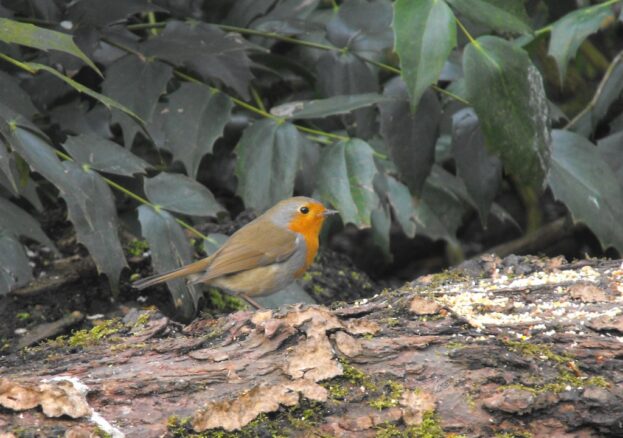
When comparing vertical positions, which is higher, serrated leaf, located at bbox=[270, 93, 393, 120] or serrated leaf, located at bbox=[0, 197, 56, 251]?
serrated leaf, located at bbox=[270, 93, 393, 120]

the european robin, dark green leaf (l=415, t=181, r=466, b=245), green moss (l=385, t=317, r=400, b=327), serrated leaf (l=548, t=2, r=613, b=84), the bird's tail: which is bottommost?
dark green leaf (l=415, t=181, r=466, b=245)

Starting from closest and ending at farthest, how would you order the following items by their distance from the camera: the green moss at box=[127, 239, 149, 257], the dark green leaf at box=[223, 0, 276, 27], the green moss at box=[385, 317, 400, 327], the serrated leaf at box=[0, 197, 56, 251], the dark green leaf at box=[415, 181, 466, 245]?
the green moss at box=[385, 317, 400, 327] → the serrated leaf at box=[0, 197, 56, 251] → the green moss at box=[127, 239, 149, 257] → the dark green leaf at box=[223, 0, 276, 27] → the dark green leaf at box=[415, 181, 466, 245]

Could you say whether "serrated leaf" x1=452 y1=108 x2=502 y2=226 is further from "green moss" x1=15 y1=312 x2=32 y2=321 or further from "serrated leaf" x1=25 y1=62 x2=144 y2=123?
"green moss" x1=15 y1=312 x2=32 y2=321

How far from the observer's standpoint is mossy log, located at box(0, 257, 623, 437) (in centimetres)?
231

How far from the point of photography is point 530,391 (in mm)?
2414

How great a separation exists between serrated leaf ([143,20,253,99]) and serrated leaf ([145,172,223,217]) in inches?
20.7

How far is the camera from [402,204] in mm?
4324

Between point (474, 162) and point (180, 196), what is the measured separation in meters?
1.18

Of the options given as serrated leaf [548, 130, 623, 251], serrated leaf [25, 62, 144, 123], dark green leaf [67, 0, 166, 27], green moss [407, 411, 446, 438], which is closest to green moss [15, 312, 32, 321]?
serrated leaf [25, 62, 144, 123]

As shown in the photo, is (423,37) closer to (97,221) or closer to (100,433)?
(97,221)

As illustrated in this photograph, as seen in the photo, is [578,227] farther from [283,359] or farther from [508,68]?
[283,359]

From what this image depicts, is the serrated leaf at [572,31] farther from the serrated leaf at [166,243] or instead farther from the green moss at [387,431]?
the green moss at [387,431]

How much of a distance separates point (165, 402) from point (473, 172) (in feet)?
6.63

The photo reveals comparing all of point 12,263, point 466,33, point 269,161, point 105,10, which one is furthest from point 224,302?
point 466,33
